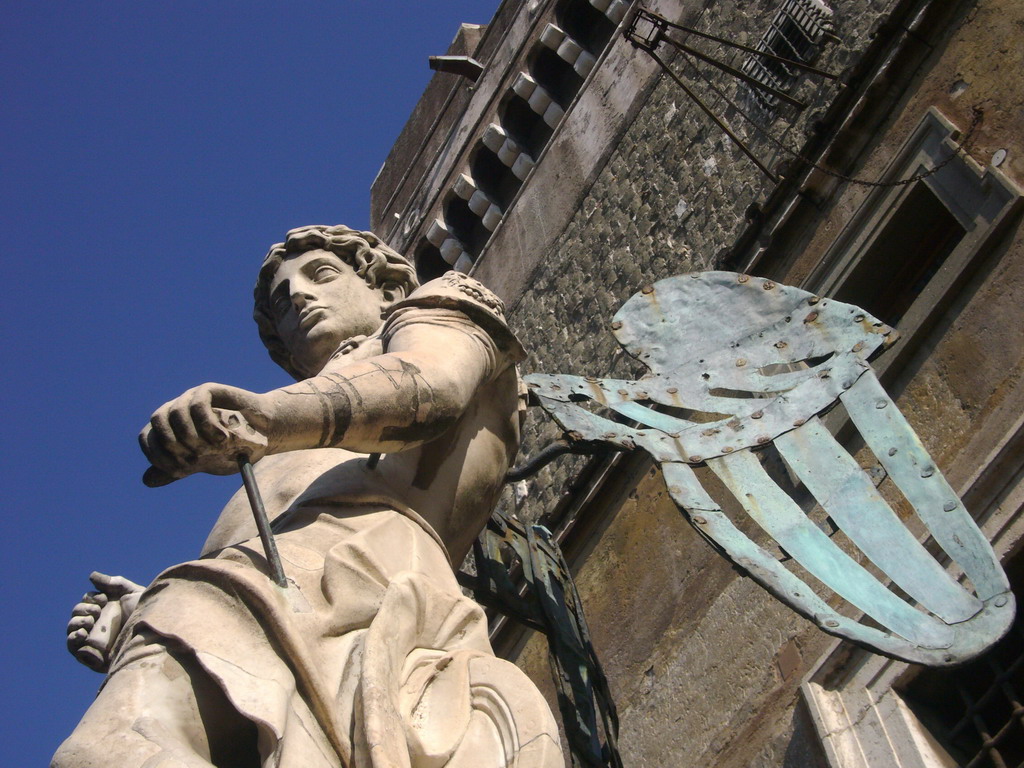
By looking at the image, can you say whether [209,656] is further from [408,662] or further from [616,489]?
[616,489]

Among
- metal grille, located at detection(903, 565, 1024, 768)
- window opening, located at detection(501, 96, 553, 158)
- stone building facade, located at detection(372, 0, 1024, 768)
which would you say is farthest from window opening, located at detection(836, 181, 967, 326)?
window opening, located at detection(501, 96, 553, 158)

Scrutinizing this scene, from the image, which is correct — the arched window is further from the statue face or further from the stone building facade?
the statue face

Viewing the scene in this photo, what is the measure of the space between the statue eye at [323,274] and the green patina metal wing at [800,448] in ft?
2.14

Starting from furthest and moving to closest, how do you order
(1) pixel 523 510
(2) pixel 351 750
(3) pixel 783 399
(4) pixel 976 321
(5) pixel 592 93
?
1. (5) pixel 592 93
2. (1) pixel 523 510
3. (4) pixel 976 321
4. (3) pixel 783 399
5. (2) pixel 351 750

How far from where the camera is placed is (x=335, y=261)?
14.9ft

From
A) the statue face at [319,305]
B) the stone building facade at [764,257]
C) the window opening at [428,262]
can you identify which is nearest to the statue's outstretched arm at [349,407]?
the statue face at [319,305]

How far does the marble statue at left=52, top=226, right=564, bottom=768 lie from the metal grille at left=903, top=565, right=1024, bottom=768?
1566 millimetres

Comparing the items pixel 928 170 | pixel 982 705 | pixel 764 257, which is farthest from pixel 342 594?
pixel 764 257

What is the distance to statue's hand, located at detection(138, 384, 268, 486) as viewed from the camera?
3010 mm

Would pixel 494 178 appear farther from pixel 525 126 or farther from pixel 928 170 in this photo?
pixel 928 170

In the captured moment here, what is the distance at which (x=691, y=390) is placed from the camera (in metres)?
4.43

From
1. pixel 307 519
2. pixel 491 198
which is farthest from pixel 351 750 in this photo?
pixel 491 198

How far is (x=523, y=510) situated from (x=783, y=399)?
4896 millimetres

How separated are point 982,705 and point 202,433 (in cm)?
254
